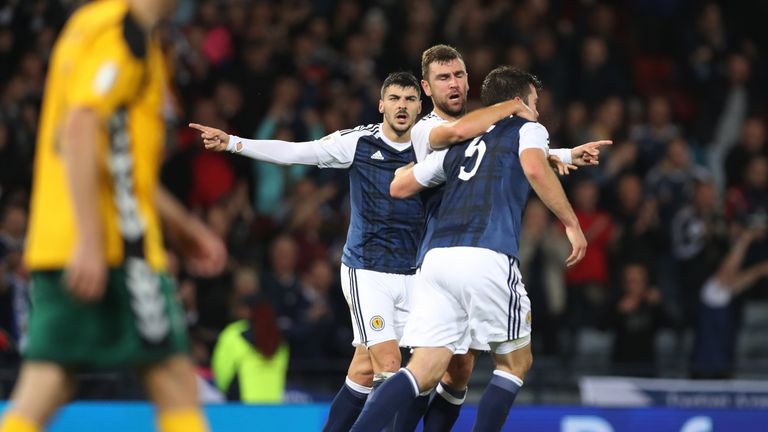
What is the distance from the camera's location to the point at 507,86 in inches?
256

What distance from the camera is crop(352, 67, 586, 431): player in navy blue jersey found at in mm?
6059

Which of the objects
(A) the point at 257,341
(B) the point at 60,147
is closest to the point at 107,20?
(B) the point at 60,147

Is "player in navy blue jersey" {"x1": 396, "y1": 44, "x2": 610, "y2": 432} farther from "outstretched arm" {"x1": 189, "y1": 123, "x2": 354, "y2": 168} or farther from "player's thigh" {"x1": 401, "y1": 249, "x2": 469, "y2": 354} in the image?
"outstretched arm" {"x1": 189, "y1": 123, "x2": 354, "y2": 168}

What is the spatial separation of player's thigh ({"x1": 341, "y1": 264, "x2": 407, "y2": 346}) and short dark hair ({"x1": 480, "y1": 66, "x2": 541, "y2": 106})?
121 centimetres

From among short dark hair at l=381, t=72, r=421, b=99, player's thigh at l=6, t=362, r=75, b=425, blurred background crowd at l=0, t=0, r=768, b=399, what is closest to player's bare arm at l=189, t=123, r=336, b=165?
short dark hair at l=381, t=72, r=421, b=99

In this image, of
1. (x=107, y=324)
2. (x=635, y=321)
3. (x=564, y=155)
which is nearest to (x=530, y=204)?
(x=635, y=321)

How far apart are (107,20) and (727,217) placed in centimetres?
1009

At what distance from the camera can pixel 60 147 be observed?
4086 mm

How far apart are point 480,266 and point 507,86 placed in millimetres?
1007

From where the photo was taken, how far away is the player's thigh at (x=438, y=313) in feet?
20.0

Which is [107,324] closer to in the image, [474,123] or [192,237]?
[192,237]

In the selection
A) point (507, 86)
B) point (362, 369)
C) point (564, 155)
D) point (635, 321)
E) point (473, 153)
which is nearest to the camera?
point (473, 153)

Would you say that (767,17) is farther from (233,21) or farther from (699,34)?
(233,21)

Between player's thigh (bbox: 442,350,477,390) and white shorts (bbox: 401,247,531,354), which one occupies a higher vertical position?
white shorts (bbox: 401,247,531,354)
